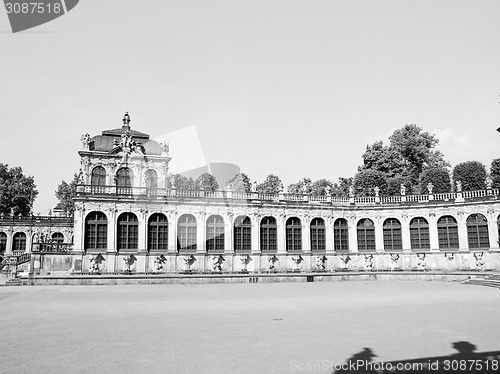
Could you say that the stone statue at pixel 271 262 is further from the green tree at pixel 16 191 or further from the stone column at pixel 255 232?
the green tree at pixel 16 191

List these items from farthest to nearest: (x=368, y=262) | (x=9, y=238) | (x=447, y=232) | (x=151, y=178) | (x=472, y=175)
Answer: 1. (x=9, y=238)
2. (x=472, y=175)
3. (x=151, y=178)
4. (x=368, y=262)
5. (x=447, y=232)

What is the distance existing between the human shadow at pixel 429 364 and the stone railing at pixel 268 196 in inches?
1347

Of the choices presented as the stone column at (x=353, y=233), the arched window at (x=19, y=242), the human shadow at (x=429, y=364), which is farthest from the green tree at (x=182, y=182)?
the human shadow at (x=429, y=364)

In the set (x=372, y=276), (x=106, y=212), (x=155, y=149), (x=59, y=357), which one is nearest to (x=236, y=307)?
(x=59, y=357)

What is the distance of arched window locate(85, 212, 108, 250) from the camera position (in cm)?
3909

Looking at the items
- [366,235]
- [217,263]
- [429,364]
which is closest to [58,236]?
[217,263]

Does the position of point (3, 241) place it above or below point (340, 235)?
above

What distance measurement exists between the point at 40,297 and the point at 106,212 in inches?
730

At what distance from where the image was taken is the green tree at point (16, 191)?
76438 millimetres

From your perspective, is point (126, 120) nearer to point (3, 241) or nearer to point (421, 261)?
point (3, 241)

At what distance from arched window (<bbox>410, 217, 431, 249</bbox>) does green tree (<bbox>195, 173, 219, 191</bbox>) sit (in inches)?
1705

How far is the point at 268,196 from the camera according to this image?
46.7 metres

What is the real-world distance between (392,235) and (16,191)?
65.2m

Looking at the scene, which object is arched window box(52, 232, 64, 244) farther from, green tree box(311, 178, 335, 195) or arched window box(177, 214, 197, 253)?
green tree box(311, 178, 335, 195)
